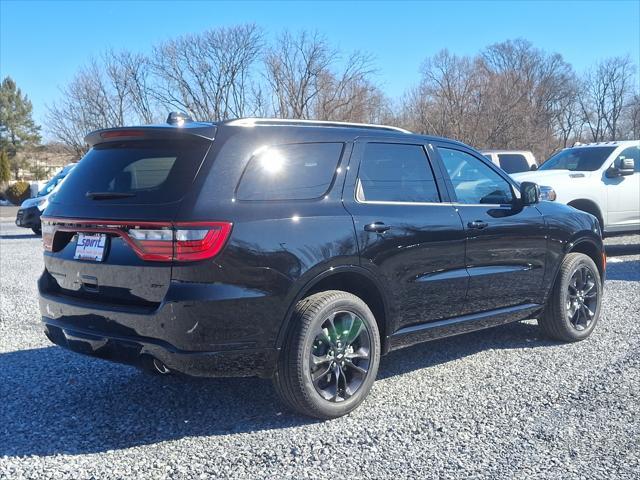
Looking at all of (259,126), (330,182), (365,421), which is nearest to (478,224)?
(330,182)

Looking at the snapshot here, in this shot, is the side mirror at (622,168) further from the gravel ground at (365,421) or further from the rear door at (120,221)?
the rear door at (120,221)

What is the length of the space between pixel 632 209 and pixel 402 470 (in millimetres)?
10000

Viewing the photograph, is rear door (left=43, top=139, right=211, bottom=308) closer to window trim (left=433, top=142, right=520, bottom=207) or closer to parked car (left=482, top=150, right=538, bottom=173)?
window trim (left=433, top=142, right=520, bottom=207)

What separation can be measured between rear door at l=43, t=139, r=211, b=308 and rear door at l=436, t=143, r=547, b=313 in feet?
7.15

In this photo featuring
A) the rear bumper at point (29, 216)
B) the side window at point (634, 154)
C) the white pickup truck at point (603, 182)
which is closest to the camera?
the white pickup truck at point (603, 182)

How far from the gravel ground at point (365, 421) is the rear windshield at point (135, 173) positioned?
1.38 meters

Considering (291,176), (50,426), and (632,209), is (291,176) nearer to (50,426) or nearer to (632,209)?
(50,426)

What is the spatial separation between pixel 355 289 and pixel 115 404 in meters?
1.76

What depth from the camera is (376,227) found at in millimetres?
4375

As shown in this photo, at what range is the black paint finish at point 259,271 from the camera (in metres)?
3.66

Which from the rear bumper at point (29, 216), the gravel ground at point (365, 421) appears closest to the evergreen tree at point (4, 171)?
the rear bumper at point (29, 216)

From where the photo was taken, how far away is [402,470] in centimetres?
344

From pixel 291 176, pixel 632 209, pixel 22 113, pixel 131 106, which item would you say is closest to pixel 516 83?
pixel 131 106

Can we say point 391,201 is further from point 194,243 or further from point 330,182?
point 194,243
